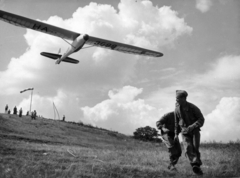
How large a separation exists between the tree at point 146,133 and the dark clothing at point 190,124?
32.3 m

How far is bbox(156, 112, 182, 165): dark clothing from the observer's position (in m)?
6.73

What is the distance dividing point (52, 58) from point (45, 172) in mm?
25937

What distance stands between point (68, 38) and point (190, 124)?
21.5 metres

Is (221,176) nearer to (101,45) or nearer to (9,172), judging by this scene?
(9,172)

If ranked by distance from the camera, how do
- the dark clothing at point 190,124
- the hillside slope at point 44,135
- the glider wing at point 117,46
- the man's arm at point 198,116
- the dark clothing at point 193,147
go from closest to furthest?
the dark clothing at point 193,147, the dark clothing at point 190,124, the man's arm at point 198,116, the hillside slope at point 44,135, the glider wing at point 117,46

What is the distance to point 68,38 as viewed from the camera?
25422 millimetres

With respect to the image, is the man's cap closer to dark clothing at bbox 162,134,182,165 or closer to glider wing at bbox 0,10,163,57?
dark clothing at bbox 162,134,182,165

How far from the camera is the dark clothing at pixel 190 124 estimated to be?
6039 millimetres

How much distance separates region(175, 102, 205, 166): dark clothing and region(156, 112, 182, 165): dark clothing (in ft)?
1.18

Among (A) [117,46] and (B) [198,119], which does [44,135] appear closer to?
(A) [117,46]

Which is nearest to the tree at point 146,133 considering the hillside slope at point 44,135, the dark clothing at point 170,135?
the hillside slope at point 44,135

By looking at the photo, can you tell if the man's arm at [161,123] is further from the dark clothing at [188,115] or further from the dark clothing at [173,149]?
the dark clothing at [188,115]

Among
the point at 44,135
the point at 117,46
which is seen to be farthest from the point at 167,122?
the point at 117,46

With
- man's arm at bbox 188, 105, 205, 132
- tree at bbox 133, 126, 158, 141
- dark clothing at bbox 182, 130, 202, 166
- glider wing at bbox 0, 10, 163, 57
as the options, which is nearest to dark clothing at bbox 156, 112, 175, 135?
dark clothing at bbox 182, 130, 202, 166
